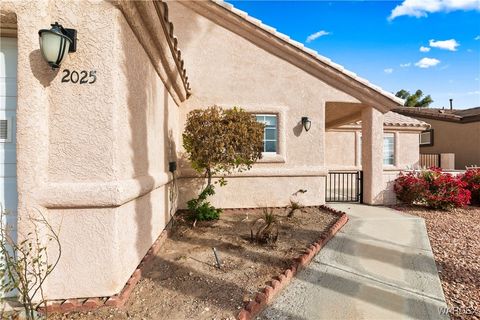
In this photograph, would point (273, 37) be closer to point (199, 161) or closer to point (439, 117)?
point (199, 161)

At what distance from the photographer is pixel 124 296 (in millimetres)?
3164

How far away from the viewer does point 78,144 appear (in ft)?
10.1

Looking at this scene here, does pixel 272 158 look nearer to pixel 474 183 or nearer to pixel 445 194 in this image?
pixel 445 194

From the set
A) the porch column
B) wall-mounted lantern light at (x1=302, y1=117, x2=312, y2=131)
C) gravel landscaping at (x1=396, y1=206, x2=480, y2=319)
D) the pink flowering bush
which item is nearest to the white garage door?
gravel landscaping at (x1=396, y1=206, x2=480, y2=319)

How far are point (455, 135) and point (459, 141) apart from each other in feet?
1.93

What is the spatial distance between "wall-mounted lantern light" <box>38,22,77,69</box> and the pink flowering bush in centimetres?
1016

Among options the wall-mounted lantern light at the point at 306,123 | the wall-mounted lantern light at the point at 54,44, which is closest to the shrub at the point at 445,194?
the wall-mounted lantern light at the point at 306,123

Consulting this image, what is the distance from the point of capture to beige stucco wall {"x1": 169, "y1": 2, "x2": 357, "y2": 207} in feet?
25.9

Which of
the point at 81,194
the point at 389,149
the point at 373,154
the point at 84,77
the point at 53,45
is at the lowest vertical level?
the point at 81,194

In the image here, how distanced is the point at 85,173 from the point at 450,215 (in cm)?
1027

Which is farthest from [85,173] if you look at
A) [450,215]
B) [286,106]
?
[450,215]

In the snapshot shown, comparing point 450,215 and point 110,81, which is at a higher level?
point 110,81

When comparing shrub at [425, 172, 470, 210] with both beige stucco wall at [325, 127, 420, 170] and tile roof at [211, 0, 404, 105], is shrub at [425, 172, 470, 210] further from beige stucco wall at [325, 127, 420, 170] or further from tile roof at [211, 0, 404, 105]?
beige stucco wall at [325, 127, 420, 170]

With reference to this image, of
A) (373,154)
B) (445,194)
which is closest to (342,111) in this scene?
(373,154)
